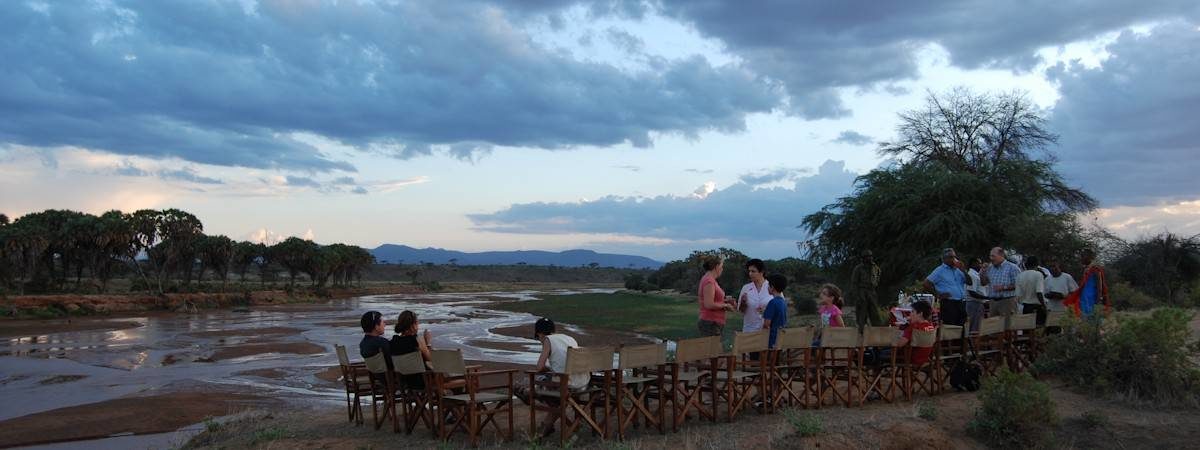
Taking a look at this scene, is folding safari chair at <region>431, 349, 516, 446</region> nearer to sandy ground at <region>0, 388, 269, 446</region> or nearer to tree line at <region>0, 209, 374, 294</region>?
→ sandy ground at <region>0, 388, 269, 446</region>

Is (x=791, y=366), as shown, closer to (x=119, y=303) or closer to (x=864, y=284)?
(x=864, y=284)

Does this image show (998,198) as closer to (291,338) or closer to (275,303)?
(291,338)

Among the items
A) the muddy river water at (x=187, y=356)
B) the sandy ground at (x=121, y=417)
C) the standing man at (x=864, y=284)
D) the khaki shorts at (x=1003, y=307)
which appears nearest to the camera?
the sandy ground at (x=121, y=417)

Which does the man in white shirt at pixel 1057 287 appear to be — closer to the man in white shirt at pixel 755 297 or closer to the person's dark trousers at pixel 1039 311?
the person's dark trousers at pixel 1039 311

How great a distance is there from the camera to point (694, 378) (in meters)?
8.47

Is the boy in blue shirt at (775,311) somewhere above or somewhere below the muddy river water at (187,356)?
above

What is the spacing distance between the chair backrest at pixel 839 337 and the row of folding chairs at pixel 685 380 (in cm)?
1

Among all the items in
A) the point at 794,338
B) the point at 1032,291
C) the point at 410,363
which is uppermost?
the point at 1032,291

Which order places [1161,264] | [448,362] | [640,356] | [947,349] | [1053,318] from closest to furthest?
[448,362] → [640,356] → [947,349] → [1053,318] → [1161,264]

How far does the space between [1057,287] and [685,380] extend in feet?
22.1

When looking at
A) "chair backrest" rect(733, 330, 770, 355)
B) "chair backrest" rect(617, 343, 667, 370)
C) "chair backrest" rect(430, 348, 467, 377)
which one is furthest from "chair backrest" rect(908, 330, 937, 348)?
"chair backrest" rect(430, 348, 467, 377)

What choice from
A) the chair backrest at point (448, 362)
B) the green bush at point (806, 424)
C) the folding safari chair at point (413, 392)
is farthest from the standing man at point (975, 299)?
the folding safari chair at point (413, 392)

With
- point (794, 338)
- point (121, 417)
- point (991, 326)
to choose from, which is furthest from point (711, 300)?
point (121, 417)

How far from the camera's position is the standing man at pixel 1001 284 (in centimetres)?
1146
